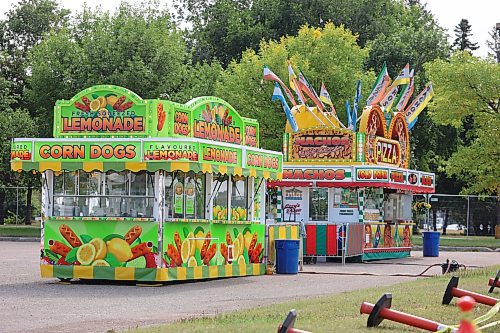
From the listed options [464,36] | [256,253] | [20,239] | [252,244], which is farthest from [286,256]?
[464,36]

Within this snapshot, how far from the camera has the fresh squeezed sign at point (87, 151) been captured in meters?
21.0

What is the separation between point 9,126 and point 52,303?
35.8 meters

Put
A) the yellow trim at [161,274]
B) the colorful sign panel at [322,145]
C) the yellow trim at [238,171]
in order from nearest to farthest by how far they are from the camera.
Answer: the yellow trim at [161,274] < the yellow trim at [238,171] < the colorful sign panel at [322,145]

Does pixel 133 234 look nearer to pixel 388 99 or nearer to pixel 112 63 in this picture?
pixel 388 99

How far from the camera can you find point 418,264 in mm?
32281

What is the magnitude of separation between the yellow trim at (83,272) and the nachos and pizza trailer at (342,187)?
11754mm

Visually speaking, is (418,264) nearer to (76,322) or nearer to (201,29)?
(76,322)

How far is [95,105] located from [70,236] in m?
2.79

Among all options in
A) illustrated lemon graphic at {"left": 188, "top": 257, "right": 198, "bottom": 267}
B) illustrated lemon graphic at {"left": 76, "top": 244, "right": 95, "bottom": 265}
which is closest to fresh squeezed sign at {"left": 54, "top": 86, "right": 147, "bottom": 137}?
illustrated lemon graphic at {"left": 76, "top": 244, "right": 95, "bottom": 265}

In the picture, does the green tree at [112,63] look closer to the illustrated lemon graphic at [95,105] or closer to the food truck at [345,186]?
the food truck at [345,186]

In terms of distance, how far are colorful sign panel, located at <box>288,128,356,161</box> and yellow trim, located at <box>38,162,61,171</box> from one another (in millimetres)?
14337

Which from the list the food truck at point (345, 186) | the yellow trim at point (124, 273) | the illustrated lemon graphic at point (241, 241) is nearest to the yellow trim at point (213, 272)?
the illustrated lemon graphic at point (241, 241)

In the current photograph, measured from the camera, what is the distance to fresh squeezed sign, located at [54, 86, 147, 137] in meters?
21.5

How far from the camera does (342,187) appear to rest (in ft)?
111
